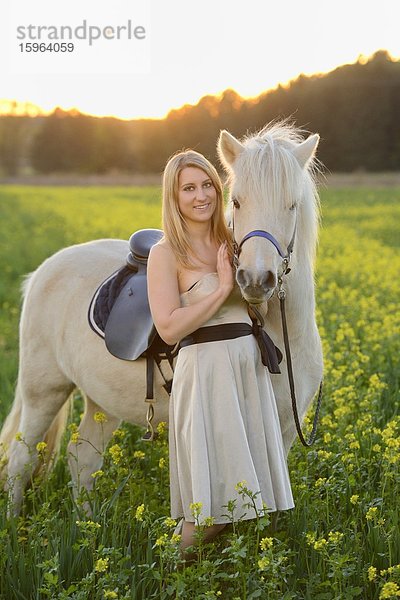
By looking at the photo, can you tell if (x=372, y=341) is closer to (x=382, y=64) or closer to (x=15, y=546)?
(x=15, y=546)

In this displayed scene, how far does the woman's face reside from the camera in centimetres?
336

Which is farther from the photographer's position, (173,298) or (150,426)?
(150,426)

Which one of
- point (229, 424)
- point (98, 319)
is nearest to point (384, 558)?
point (229, 424)

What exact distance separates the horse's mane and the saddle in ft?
3.12

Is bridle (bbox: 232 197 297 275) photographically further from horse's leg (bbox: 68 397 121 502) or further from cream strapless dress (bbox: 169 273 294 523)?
horse's leg (bbox: 68 397 121 502)

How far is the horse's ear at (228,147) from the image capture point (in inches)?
133

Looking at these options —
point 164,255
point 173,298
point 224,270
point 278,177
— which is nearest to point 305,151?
point 278,177

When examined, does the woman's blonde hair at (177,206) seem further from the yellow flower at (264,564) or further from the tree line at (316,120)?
the tree line at (316,120)

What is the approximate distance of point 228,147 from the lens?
11.3 feet

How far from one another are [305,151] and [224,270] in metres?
0.72

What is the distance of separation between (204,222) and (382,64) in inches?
2678

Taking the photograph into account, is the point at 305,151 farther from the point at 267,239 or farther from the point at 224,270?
the point at 224,270

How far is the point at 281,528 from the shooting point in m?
3.81

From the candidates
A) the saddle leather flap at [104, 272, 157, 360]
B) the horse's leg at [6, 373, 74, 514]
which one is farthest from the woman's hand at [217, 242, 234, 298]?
the horse's leg at [6, 373, 74, 514]
